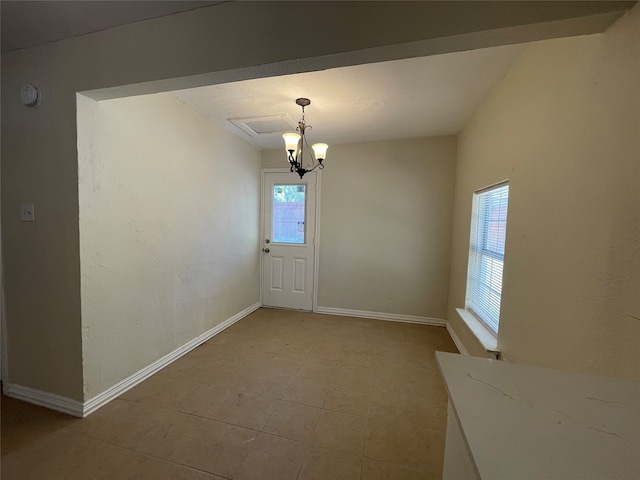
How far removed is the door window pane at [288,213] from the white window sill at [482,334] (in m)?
2.25

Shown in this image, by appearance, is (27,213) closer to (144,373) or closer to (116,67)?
(116,67)

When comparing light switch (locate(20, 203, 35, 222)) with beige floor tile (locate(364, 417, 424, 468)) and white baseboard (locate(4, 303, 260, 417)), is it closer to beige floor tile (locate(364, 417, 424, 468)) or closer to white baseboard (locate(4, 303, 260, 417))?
white baseboard (locate(4, 303, 260, 417))

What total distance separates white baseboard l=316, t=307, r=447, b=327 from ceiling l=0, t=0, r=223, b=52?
3378 mm

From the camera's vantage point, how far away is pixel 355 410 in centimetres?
180

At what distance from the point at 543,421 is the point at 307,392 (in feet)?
5.75

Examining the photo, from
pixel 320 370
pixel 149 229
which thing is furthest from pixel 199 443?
pixel 149 229

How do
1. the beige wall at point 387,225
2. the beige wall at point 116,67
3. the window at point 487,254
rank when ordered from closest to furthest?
1. the beige wall at point 116,67
2. the window at point 487,254
3. the beige wall at point 387,225

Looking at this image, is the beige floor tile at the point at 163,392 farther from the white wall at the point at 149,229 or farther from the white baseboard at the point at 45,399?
the white baseboard at the point at 45,399

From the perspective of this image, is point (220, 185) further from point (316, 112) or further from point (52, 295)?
point (52, 295)

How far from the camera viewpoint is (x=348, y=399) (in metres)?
1.92

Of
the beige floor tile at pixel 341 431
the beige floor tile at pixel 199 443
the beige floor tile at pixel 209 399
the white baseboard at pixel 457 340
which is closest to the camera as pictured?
the beige floor tile at pixel 199 443

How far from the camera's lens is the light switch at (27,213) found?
1.69 m

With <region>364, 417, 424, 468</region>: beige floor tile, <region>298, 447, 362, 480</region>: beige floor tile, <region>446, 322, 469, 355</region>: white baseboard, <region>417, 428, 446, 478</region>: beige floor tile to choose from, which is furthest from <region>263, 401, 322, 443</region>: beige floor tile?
<region>446, 322, 469, 355</region>: white baseboard

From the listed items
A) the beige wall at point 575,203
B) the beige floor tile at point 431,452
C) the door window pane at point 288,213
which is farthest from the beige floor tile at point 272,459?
the door window pane at point 288,213
